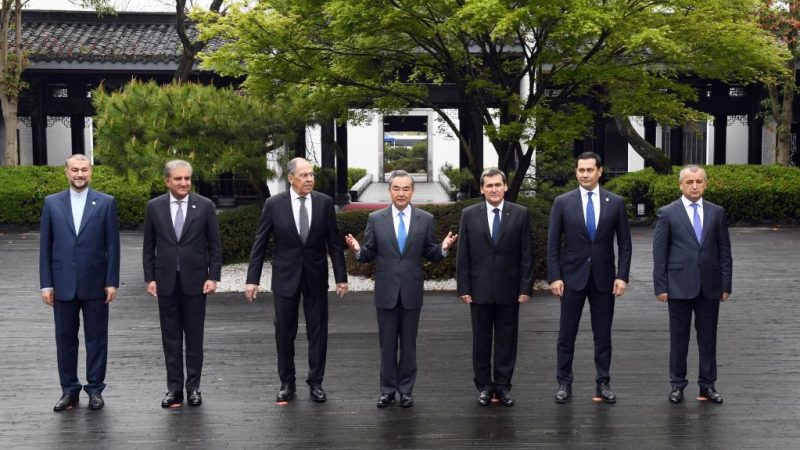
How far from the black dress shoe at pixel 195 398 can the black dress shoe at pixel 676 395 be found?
3667mm

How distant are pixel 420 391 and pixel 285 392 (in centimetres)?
112

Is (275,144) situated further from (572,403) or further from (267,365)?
(572,403)

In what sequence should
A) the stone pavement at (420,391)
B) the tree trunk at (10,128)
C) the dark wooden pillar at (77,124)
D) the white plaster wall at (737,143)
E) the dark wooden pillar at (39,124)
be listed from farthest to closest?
1. the white plaster wall at (737,143)
2. the dark wooden pillar at (77,124)
3. the dark wooden pillar at (39,124)
4. the tree trunk at (10,128)
5. the stone pavement at (420,391)

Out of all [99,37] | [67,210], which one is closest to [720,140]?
[99,37]

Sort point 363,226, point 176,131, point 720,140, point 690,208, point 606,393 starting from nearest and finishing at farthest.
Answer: point 606,393, point 690,208, point 176,131, point 363,226, point 720,140

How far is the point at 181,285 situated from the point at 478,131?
28.2 ft

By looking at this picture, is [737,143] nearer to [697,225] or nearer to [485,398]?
[697,225]

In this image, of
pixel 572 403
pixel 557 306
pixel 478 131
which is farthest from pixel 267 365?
pixel 478 131

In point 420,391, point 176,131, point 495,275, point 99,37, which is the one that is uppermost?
point 99,37

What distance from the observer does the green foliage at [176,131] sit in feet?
47.2

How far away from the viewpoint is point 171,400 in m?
7.84

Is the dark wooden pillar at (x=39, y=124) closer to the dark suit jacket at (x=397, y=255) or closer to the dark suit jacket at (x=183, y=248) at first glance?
the dark suit jacket at (x=183, y=248)

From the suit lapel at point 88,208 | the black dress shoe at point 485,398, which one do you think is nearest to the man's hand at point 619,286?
the black dress shoe at point 485,398

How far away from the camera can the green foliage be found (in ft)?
47.2
